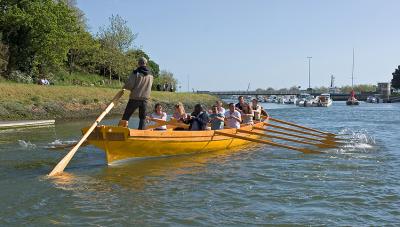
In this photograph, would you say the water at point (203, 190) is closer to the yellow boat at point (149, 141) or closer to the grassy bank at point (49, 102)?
the yellow boat at point (149, 141)

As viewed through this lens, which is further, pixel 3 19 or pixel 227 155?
pixel 3 19

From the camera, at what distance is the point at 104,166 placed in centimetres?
1269

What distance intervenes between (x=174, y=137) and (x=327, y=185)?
4.62 m

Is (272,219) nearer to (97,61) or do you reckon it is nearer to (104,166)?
(104,166)

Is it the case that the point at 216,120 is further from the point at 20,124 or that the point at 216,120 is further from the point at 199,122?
→ the point at 20,124

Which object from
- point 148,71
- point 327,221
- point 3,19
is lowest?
point 327,221

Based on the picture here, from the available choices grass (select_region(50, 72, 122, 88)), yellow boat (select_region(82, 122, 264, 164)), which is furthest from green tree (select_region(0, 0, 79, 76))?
yellow boat (select_region(82, 122, 264, 164))

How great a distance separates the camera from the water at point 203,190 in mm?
8109

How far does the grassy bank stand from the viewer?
30.5 m

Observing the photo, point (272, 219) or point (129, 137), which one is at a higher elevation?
point (129, 137)

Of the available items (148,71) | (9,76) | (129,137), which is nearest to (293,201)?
(129,137)

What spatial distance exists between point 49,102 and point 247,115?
1988 centimetres

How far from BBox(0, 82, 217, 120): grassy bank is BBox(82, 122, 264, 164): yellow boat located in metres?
18.5

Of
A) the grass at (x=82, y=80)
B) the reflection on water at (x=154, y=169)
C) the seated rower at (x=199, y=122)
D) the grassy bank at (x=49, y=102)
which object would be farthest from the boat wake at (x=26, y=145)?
the grass at (x=82, y=80)
